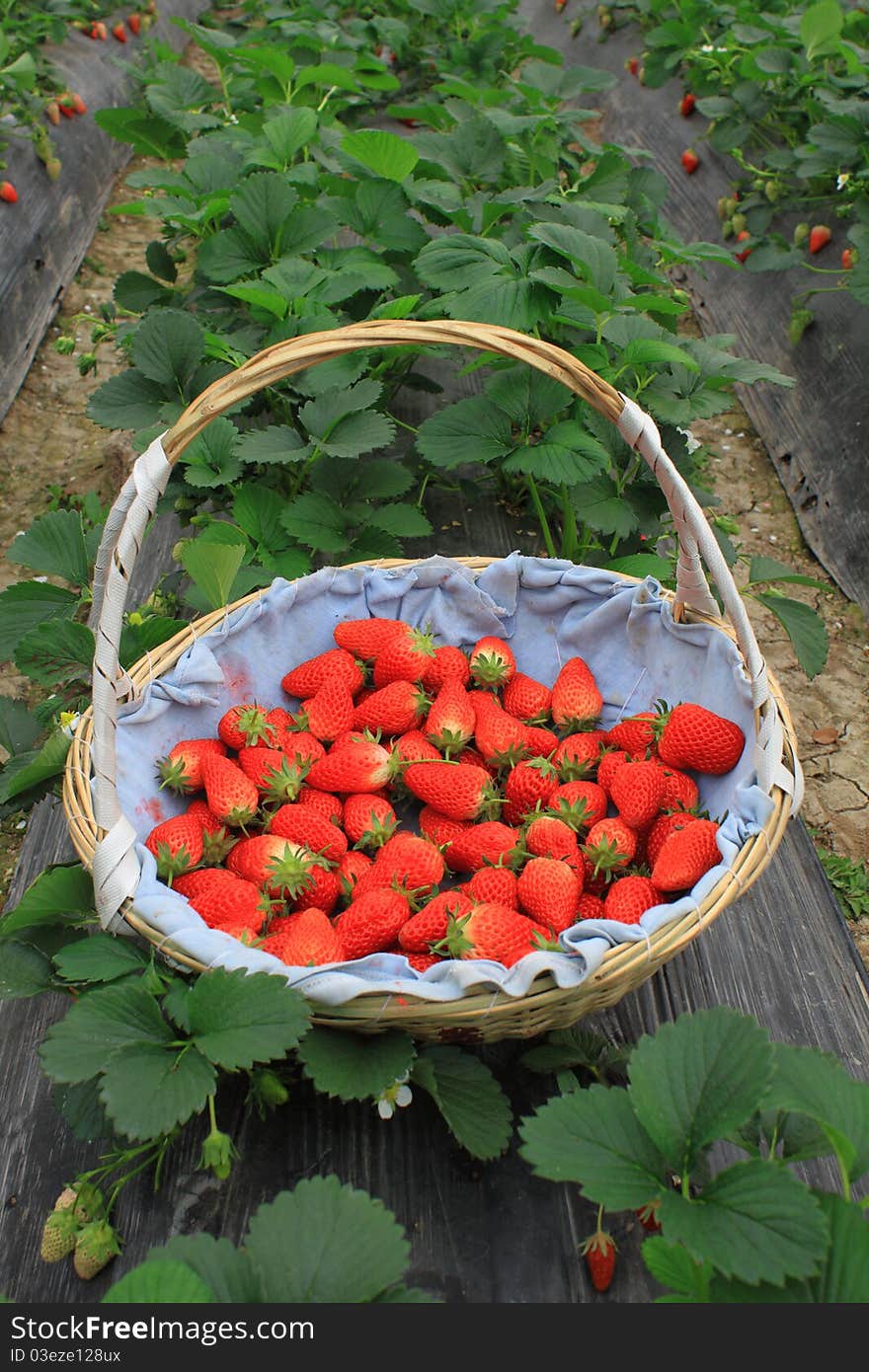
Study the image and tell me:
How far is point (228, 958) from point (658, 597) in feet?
2.77

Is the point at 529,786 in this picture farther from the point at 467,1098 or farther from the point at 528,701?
the point at 467,1098

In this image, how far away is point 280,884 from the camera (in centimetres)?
129

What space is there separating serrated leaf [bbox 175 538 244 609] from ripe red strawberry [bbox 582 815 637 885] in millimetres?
608

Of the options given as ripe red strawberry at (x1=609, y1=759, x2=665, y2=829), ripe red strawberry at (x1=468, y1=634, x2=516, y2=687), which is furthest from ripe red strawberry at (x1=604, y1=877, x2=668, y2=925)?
ripe red strawberry at (x1=468, y1=634, x2=516, y2=687)

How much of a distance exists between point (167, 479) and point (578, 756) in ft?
2.13

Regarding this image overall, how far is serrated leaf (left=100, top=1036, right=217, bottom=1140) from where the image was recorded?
919 mm

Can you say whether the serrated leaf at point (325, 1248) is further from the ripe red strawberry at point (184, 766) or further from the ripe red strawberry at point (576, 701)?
the ripe red strawberry at point (576, 701)

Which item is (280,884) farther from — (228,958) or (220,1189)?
(220,1189)

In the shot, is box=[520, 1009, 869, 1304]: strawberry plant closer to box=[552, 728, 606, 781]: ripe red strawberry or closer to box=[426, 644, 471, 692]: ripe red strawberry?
box=[552, 728, 606, 781]: ripe red strawberry

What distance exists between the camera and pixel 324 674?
162cm

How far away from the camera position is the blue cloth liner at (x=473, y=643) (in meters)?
1.40

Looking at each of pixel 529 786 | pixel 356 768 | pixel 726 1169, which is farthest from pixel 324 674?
pixel 726 1169

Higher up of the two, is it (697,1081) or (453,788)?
(697,1081)

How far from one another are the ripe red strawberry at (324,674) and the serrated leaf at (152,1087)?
27.4 inches
